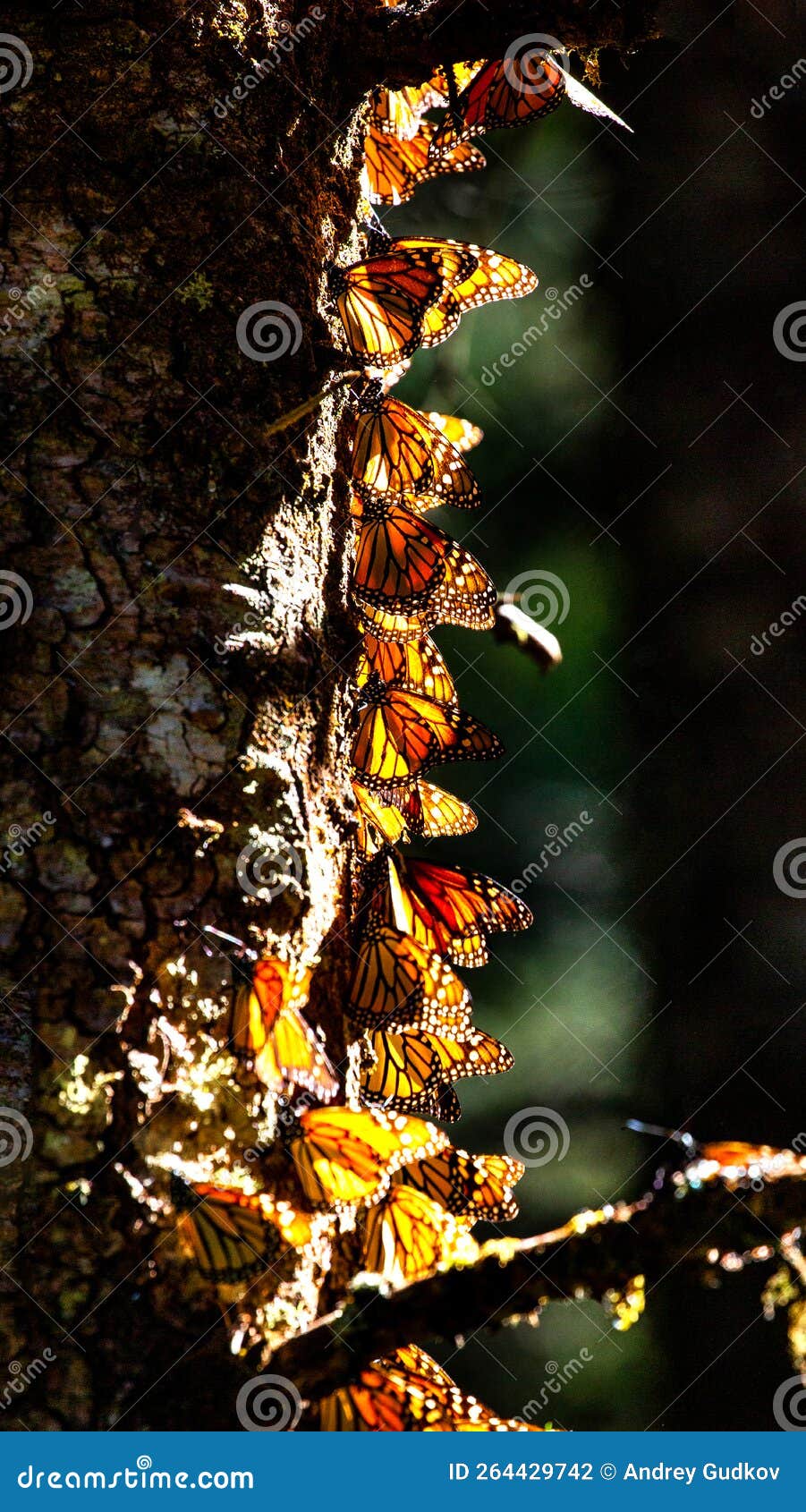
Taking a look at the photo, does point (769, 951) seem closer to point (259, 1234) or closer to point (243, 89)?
point (259, 1234)

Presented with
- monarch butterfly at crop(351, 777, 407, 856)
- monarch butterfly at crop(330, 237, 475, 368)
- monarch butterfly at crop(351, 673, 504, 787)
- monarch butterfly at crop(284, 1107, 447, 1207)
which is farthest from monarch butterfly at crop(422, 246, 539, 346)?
monarch butterfly at crop(284, 1107, 447, 1207)

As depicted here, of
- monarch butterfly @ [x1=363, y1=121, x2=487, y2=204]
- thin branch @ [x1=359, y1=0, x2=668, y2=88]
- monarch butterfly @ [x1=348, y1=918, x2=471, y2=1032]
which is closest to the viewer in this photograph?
monarch butterfly @ [x1=348, y1=918, x2=471, y2=1032]

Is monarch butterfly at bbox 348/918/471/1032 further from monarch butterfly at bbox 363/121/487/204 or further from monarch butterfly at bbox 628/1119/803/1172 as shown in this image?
monarch butterfly at bbox 363/121/487/204

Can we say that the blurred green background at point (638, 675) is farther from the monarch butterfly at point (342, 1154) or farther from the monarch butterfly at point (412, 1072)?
the monarch butterfly at point (342, 1154)

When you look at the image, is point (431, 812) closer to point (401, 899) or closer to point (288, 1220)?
point (401, 899)

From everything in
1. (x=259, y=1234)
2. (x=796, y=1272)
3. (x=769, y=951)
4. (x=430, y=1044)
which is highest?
(x=769, y=951)

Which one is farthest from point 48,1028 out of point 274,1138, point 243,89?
point 243,89
